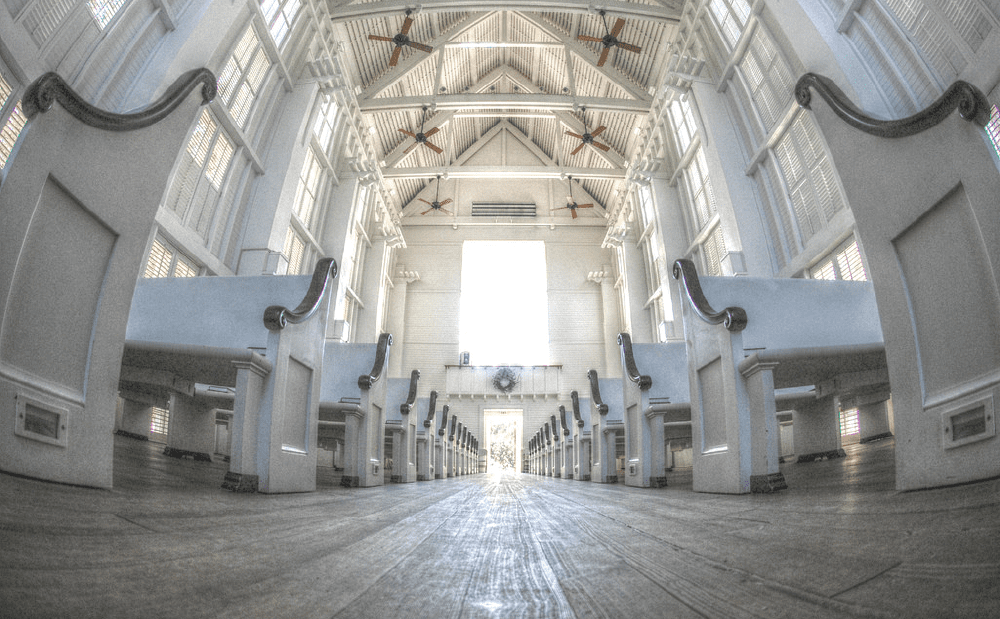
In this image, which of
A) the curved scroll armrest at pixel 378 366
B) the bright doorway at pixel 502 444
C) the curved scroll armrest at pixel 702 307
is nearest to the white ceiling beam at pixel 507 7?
the curved scroll armrest at pixel 378 366

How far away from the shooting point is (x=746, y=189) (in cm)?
1048

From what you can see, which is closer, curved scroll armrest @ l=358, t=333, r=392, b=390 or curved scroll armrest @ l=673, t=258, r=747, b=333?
curved scroll armrest @ l=673, t=258, r=747, b=333

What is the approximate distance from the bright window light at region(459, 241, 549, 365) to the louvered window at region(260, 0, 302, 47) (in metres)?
11.7

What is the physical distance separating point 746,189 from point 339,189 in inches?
389

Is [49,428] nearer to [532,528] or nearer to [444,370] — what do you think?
[532,528]

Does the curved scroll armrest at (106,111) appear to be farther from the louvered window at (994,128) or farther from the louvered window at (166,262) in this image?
the louvered window at (166,262)

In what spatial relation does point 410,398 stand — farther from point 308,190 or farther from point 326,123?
point 326,123

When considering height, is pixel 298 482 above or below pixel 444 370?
below

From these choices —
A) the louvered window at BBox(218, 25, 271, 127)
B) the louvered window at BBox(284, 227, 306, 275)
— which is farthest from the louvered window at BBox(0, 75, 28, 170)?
the louvered window at BBox(284, 227, 306, 275)

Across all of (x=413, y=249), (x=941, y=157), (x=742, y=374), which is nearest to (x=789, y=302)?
(x=742, y=374)

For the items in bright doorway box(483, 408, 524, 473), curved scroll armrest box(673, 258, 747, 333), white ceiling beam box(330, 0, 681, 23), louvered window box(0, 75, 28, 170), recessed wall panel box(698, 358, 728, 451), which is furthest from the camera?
bright doorway box(483, 408, 524, 473)

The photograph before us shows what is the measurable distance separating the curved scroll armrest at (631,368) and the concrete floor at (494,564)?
2.86 m

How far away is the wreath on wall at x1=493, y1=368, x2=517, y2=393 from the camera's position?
1964 centimetres

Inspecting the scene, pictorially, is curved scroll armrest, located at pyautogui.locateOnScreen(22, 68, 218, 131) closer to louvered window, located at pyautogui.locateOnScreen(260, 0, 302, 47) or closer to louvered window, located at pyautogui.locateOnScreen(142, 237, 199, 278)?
louvered window, located at pyautogui.locateOnScreen(142, 237, 199, 278)
